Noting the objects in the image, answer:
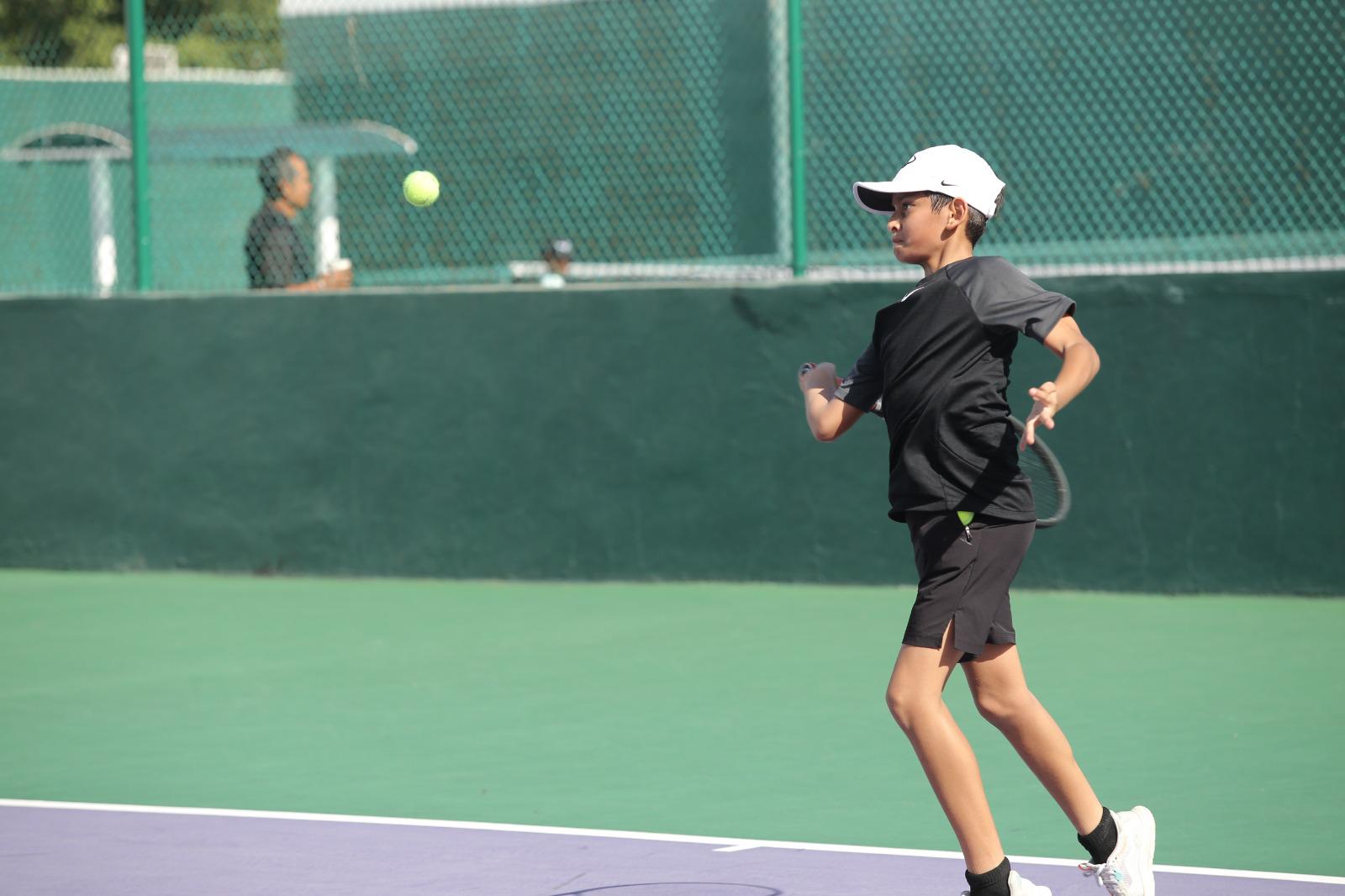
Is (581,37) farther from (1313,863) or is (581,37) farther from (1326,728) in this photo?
(1313,863)

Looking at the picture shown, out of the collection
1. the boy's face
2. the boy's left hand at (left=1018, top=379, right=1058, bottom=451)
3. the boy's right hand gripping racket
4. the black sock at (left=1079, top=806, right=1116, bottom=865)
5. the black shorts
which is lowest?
the black sock at (left=1079, top=806, right=1116, bottom=865)

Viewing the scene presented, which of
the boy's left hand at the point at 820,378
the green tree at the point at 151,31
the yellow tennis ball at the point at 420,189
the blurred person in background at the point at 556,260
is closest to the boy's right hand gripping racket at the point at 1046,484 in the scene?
the boy's left hand at the point at 820,378

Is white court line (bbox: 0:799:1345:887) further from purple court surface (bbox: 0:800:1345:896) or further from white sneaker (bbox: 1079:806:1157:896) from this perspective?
white sneaker (bbox: 1079:806:1157:896)

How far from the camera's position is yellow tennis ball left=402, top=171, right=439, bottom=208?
8844mm

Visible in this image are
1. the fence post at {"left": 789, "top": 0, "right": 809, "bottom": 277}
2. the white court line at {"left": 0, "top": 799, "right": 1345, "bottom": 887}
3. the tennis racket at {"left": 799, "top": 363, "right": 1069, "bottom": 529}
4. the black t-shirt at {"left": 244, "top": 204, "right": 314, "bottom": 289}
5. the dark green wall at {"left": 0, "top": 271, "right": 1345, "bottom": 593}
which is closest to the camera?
the tennis racket at {"left": 799, "top": 363, "right": 1069, "bottom": 529}

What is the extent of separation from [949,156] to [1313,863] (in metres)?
1.89

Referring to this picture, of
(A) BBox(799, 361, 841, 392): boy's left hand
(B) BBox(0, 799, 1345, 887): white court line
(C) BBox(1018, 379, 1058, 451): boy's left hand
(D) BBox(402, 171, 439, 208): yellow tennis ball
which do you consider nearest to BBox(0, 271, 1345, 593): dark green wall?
(D) BBox(402, 171, 439, 208): yellow tennis ball

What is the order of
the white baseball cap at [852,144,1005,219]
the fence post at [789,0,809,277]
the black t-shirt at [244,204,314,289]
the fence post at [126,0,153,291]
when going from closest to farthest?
the white baseball cap at [852,144,1005,219] < the fence post at [789,0,809,277] < the black t-shirt at [244,204,314,289] < the fence post at [126,0,153,291]

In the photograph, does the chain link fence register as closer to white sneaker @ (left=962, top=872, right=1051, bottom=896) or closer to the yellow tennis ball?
the yellow tennis ball

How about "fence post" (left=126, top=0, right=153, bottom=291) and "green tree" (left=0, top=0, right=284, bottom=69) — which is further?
"green tree" (left=0, top=0, right=284, bottom=69)

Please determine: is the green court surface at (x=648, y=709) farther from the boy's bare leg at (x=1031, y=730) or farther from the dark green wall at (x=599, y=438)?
the boy's bare leg at (x=1031, y=730)

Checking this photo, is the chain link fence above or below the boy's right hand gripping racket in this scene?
above

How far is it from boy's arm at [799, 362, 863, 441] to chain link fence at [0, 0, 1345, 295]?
4838 mm

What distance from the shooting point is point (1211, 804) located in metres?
5.40
